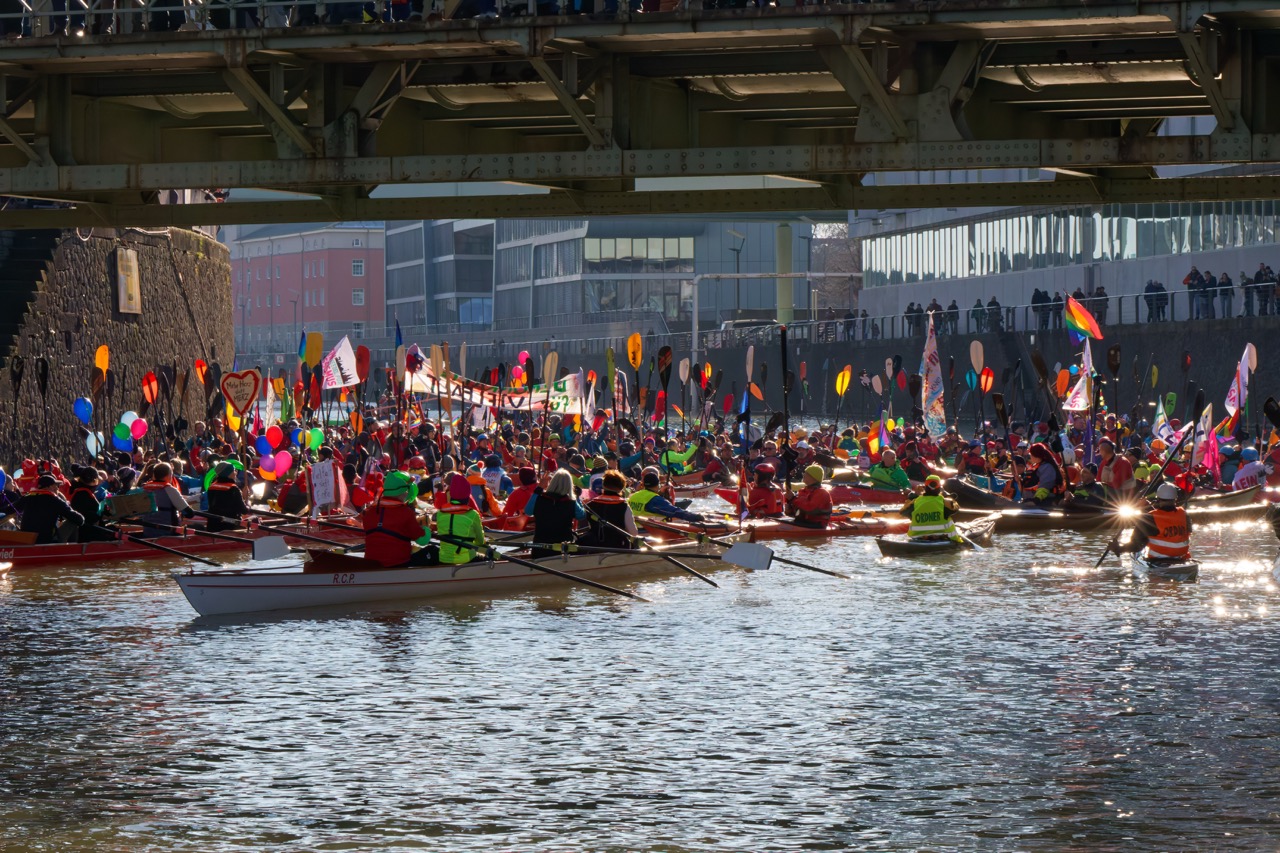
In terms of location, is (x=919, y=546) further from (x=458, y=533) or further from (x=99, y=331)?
(x=99, y=331)

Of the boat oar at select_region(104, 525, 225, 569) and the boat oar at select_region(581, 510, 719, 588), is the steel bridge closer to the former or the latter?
the boat oar at select_region(581, 510, 719, 588)

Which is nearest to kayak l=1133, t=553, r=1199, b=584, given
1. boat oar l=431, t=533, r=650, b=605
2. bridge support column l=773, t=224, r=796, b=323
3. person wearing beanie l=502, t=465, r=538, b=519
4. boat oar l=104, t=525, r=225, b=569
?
boat oar l=431, t=533, r=650, b=605

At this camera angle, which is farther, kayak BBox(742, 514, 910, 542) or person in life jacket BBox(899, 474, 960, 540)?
kayak BBox(742, 514, 910, 542)

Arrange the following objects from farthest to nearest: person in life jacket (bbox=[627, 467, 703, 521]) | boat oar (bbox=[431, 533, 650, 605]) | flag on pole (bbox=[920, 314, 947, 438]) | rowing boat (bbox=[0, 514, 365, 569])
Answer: flag on pole (bbox=[920, 314, 947, 438]) → person in life jacket (bbox=[627, 467, 703, 521]) → rowing boat (bbox=[0, 514, 365, 569]) → boat oar (bbox=[431, 533, 650, 605])

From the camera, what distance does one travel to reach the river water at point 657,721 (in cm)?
1212

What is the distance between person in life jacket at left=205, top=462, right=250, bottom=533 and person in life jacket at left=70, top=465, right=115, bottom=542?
5.85 ft

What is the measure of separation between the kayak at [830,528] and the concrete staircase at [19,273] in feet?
53.7

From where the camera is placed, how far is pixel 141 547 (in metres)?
25.9

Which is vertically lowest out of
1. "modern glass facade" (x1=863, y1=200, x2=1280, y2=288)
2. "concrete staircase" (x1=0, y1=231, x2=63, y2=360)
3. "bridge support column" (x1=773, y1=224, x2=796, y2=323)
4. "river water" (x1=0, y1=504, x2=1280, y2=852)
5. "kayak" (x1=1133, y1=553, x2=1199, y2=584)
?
"river water" (x1=0, y1=504, x2=1280, y2=852)

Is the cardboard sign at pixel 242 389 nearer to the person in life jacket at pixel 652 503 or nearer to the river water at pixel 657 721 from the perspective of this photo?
the person in life jacket at pixel 652 503

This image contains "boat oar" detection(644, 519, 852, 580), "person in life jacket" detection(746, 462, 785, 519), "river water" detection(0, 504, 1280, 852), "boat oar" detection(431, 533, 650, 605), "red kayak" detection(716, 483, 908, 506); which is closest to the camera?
"river water" detection(0, 504, 1280, 852)

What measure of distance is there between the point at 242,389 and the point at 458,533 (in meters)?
13.0

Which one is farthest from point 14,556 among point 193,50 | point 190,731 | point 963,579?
point 963,579

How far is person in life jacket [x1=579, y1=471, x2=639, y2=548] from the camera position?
23562 mm
